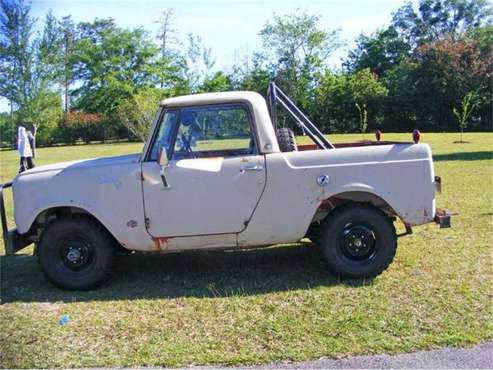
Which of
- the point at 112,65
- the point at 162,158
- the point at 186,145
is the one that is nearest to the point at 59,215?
the point at 162,158

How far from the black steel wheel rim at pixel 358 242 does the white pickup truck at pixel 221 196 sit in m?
0.01

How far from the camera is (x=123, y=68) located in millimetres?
59812

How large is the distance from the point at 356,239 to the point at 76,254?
2.84m

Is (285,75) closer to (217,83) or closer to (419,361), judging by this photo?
(217,83)

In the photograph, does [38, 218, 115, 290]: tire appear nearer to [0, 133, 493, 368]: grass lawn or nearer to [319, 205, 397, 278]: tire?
[0, 133, 493, 368]: grass lawn

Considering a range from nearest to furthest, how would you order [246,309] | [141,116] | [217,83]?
1. [246,309]
2. [141,116]
3. [217,83]

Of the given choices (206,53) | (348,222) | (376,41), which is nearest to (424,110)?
(376,41)

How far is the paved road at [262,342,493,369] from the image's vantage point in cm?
357

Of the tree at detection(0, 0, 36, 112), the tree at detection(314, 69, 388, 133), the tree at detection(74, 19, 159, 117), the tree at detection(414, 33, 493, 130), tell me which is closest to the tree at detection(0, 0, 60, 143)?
the tree at detection(0, 0, 36, 112)

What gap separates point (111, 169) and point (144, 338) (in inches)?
70.2

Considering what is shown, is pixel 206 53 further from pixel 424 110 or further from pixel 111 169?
pixel 111 169

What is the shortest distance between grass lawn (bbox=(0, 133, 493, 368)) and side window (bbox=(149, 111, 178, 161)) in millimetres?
1385

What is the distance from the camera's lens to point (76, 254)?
207 inches

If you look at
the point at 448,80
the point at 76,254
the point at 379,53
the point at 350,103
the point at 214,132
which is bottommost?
the point at 76,254
